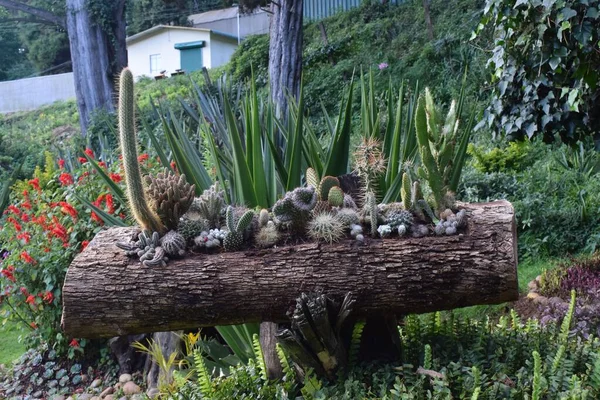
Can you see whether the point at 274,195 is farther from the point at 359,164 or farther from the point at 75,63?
the point at 75,63

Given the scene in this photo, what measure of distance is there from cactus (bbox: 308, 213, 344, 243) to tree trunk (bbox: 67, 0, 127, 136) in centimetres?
1192

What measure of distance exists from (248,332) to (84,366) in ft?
7.99

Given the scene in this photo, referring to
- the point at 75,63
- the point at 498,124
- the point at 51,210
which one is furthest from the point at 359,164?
the point at 75,63

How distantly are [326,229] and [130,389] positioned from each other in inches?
110

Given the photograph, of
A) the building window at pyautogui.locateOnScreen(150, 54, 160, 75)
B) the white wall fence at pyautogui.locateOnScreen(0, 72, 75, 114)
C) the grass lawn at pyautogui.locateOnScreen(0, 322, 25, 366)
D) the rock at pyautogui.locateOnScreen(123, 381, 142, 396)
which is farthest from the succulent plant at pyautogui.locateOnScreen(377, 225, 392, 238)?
the building window at pyautogui.locateOnScreen(150, 54, 160, 75)

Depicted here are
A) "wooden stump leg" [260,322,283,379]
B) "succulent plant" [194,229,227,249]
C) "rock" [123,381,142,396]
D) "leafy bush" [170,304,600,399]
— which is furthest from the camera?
"rock" [123,381,142,396]

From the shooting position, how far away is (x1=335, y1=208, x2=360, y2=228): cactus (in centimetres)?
304

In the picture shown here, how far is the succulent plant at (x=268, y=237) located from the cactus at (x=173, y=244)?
0.33 meters

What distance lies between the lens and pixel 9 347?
7340 mm

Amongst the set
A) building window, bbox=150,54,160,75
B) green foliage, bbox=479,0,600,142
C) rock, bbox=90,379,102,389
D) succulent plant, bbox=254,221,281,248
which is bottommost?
rock, bbox=90,379,102,389

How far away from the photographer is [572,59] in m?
4.80

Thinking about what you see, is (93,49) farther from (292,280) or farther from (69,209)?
(292,280)

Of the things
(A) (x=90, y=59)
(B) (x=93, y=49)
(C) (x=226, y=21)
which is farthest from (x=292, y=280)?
(C) (x=226, y=21)

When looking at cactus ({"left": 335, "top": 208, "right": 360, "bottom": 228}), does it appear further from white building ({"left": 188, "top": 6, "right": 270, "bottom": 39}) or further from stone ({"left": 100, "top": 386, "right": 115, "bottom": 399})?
white building ({"left": 188, "top": 6, "right": 270, "bottom": 39})
